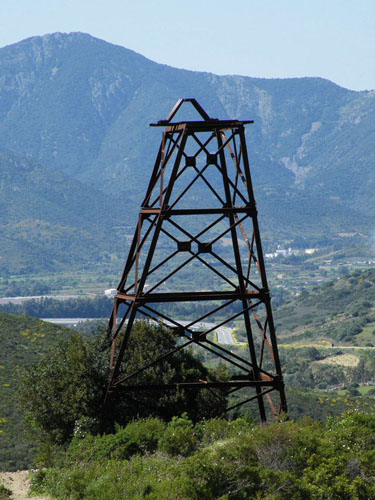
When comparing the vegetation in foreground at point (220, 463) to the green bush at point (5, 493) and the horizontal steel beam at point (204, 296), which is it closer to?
the green bush at point (5, 493)

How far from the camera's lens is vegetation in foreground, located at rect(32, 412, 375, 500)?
14953mm

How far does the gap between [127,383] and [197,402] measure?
1849 millimetres

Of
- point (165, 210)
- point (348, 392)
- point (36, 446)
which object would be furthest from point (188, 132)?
point (348, 392)

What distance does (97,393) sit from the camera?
19984mm

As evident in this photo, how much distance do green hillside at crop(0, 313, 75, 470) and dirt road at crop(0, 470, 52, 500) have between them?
3272 millimetres

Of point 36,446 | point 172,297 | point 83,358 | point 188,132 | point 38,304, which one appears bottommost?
point 38,304

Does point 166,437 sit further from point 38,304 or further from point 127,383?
point 38,304

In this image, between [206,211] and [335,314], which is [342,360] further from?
[206,211]

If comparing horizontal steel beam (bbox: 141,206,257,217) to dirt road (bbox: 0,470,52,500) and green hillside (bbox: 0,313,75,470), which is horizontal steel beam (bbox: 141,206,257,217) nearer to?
dirt road (bbox: 0,470,52,500)

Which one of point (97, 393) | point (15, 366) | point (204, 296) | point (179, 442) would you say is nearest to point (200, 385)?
point (204, 296)

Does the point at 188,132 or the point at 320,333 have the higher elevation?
the point at 188,132

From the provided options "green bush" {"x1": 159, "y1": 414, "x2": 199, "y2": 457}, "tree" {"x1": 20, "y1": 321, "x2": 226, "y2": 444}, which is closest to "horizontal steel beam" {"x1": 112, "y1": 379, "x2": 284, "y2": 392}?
"tree" {"x1": 20, "y1": 321, "x2": 226, "y2": 444}

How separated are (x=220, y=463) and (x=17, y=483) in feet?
18.7

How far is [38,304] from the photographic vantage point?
7318 inches
